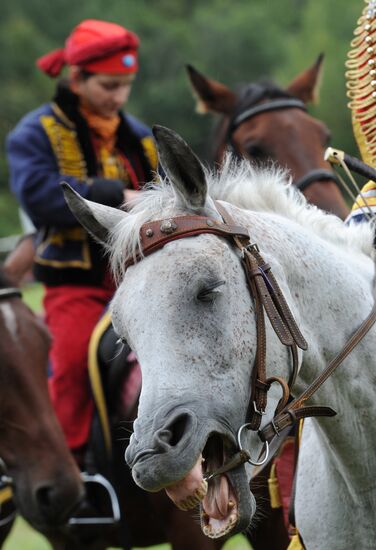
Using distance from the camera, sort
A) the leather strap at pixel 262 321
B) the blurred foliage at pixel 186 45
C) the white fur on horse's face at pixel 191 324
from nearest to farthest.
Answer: the white fur on horse's face at pixel 191 324 → the leather strap at pixel 262 321 → the blurred foliage at pixel 186 45

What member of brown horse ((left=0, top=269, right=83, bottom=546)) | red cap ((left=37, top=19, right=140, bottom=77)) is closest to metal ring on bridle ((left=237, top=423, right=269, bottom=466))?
brown horse ((left=0, top=269, right=83, bottom=546))

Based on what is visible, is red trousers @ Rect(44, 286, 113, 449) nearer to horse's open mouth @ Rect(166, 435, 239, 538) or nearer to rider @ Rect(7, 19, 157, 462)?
rider @ Rect(7, 19, 157, 462)

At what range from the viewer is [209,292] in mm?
2785

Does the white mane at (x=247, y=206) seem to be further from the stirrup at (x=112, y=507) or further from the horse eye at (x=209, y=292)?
the stirrup at (x=112, y=507)

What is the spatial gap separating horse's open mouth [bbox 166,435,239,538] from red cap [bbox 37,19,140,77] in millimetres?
3610

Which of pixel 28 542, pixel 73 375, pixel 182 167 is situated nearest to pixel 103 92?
pixel 73 375

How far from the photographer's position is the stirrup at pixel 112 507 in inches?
218

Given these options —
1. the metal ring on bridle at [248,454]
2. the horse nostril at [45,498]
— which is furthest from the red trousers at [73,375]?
the metal ring on bridle at [248,454]

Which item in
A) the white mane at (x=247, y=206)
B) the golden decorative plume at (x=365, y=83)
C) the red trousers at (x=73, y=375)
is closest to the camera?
the white mane at (x=247, y=206)

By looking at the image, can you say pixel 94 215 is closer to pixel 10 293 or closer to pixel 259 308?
pixel 259 308

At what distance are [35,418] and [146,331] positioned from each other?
261cm

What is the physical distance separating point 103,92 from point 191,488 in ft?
12.1

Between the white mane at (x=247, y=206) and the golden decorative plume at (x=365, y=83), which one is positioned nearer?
the white mane at (x=247, y=206)

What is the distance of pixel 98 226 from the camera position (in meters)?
3.14
